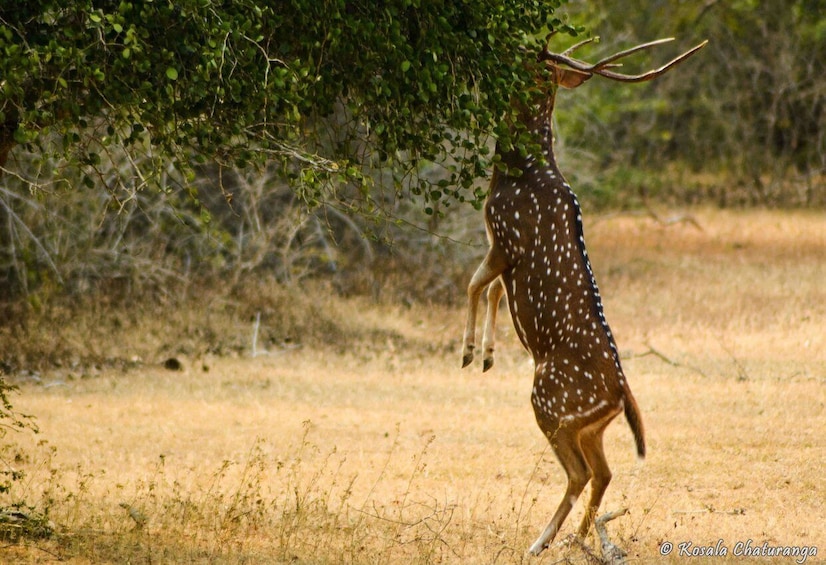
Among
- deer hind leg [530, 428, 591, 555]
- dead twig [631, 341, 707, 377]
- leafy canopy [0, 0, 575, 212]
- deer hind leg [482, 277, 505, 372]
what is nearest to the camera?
leafy canopy [0, 0, 575, 212]

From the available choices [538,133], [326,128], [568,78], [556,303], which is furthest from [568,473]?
A: [326,128]

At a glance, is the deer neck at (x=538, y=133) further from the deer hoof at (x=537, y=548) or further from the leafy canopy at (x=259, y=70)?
the deer hoof at (x=537, y=548)

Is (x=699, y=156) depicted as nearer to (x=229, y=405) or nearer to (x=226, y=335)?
(x=226, y=335)

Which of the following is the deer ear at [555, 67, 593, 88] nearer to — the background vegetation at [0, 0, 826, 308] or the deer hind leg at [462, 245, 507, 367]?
the background vegetation at [0, 0, 826, 308]

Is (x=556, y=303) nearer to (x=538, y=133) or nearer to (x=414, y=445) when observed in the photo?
(x=538, y=133)

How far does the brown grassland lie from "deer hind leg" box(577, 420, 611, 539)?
328 millimetres

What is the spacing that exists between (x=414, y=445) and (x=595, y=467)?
3596 mm

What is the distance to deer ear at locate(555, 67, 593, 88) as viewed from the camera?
7.34 meters

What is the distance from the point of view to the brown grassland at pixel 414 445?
7.54m

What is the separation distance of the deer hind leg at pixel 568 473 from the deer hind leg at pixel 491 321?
820 millimetres

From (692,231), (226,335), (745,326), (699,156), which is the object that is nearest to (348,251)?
(226,335)

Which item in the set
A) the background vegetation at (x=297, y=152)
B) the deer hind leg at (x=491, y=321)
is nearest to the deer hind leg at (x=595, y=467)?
the deer hind leg at (x=491, y=321)

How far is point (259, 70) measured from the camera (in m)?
6.23

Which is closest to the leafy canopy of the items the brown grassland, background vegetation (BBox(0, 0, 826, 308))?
background vegetation (BBox(0, 0, 826, 308))
